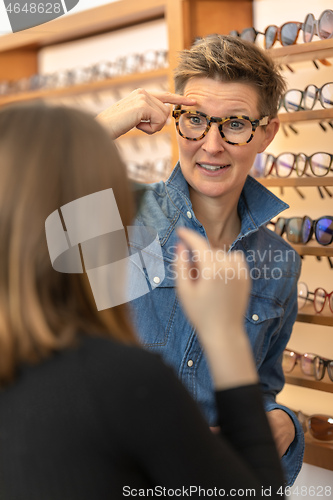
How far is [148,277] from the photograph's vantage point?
5.26 ft

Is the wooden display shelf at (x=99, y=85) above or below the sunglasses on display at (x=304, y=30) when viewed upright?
below

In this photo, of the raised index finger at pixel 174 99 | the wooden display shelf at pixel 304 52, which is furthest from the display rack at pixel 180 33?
the raised index finger at pixel 174 99

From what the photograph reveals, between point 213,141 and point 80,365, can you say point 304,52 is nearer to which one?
point 213,141

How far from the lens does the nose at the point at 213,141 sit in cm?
162

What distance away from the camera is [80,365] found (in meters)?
0.77

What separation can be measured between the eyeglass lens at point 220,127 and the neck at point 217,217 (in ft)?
0.53

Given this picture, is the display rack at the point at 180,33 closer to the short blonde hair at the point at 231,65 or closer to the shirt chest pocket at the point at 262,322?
the short blonde hair at the point at 231,65

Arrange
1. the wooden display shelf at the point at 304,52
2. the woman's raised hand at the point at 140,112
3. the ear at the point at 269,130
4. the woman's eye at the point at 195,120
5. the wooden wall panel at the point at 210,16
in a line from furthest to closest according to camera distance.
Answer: the wooden wall panel at the point at 210,16 < the wooden display shelf at the point at 304,52 < the ear at the point at 269,130 < the woman's eye at the point at 195,120 < the woman's raised hand at the point at 140,112

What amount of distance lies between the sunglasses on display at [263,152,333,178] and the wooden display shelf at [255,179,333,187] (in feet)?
0.17

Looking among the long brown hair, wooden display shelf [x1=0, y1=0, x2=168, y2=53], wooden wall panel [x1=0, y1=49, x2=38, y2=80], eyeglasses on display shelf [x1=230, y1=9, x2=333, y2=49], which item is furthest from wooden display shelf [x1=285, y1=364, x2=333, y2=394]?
wooden wall panel [x1=0, y1=49, x2=38, y2=80]

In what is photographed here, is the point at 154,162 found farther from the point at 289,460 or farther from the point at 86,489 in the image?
the point at 86,489

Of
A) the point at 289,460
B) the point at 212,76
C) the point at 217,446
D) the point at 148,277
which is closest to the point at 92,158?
the point at 217,446

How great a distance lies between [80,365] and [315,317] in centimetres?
138

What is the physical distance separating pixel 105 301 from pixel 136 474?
0.22 meters
